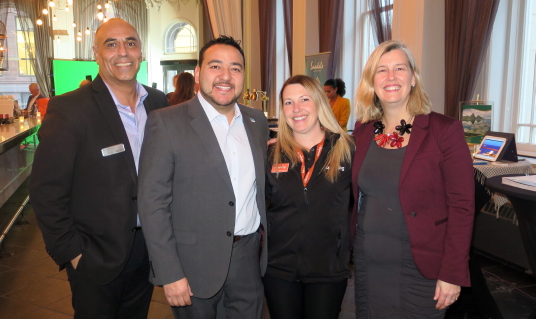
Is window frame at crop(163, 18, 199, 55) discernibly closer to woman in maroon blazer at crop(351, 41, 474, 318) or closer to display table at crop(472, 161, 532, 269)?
display table at crop(472, 161, 532, 269)

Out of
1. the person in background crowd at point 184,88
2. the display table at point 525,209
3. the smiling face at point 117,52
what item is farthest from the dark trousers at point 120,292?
the person in background crowd at point 184,88

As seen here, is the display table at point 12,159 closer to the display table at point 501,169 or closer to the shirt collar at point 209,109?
the shirt collar at point 209,109

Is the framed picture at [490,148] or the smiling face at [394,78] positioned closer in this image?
the smiling face at [394,78]

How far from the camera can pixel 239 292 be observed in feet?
6.20

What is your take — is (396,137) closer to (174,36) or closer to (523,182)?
(523,182)

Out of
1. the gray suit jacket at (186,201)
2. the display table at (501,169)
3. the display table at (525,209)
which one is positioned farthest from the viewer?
the display table at (501,169)

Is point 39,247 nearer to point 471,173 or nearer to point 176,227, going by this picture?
point 176,227

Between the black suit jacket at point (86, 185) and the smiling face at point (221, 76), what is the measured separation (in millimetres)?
421

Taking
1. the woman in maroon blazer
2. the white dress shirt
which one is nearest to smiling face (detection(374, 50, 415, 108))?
the woman in maroon blazer

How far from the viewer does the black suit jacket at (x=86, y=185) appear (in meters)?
1.73

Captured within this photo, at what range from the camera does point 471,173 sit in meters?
1.74

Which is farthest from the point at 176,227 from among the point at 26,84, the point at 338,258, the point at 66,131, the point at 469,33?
the point at 26,84

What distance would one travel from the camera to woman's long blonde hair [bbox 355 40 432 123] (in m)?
1.92

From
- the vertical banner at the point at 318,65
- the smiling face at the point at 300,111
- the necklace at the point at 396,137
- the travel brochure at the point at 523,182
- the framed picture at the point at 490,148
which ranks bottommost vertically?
the travel brochure at the point at 523,182
